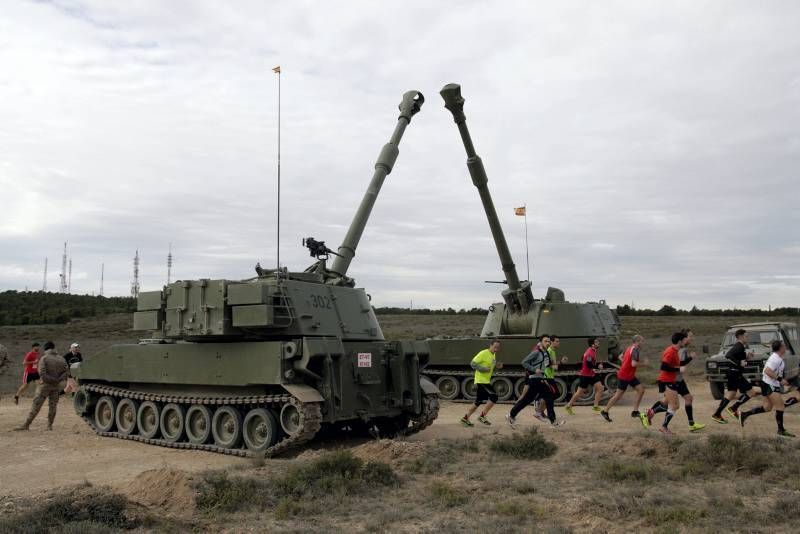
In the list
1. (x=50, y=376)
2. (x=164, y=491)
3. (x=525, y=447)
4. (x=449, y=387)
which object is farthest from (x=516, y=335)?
→ (x=164, y=491)

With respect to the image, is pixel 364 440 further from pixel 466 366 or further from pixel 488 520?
pixel 466 366

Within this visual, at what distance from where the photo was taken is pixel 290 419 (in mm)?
10797

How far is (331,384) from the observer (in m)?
11.1

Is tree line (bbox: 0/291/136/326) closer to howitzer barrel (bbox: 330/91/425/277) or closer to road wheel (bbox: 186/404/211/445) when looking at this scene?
howitzer barrel (bbox: 330/91/425/277)

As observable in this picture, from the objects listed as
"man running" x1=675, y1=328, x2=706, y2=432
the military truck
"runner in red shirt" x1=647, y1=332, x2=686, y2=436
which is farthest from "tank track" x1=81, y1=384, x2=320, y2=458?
the military truck

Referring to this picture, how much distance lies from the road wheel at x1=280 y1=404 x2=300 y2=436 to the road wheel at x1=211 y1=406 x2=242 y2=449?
89cm

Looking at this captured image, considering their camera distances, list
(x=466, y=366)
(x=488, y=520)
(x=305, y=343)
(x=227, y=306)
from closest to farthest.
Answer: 1. (x=488, y=520)
2. (x=305, y=343)
3. (x=227, y=306)
4. (x=466, y=366)

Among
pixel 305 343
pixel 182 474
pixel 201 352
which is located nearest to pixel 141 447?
pixel 201 352

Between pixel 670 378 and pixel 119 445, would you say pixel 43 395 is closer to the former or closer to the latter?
pixel 119 445

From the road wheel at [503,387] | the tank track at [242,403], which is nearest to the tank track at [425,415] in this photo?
the tank track at [242,403]

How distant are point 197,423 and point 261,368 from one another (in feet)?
5.91

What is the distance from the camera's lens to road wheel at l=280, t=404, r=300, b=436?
10.6 metres

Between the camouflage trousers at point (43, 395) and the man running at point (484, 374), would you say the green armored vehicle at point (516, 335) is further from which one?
the camouflage trousers at point (43, 395)

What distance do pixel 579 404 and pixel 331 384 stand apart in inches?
346
